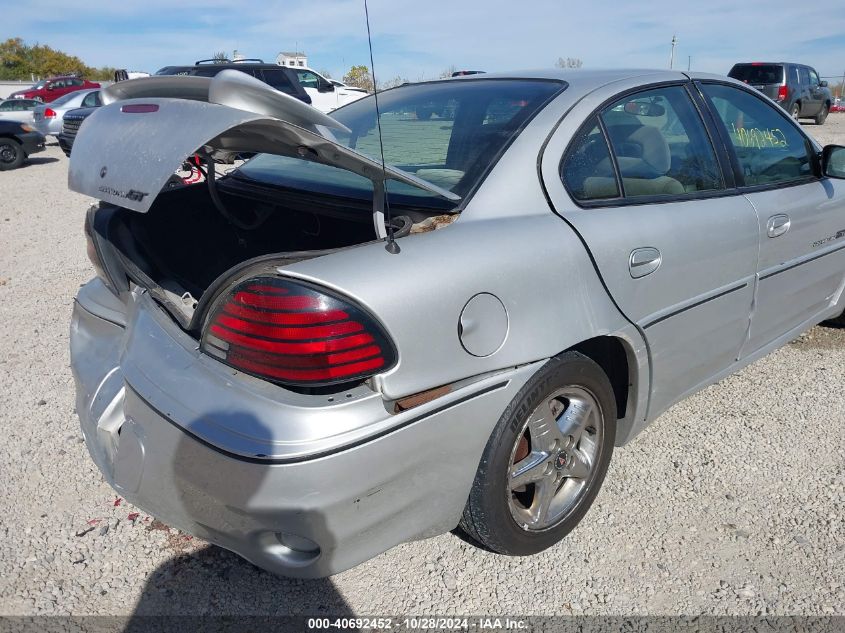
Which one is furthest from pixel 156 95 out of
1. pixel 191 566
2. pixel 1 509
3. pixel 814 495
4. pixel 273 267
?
pixel 814 495

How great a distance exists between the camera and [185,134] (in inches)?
66.3

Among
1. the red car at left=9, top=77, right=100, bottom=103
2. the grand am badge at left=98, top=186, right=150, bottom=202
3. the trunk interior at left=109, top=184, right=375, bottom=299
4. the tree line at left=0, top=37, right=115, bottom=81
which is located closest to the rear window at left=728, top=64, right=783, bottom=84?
the trunk interior at left=109, top=184, right=375, bottom=299

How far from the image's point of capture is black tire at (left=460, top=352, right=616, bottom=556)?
80.7 inches

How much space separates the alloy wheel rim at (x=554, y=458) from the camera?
88.4 inches

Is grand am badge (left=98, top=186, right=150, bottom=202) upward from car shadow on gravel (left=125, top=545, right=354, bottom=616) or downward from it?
upward

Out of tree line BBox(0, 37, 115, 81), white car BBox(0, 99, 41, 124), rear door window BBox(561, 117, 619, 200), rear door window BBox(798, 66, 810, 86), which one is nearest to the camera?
rear door window BBox(561, 117, 619, 200)

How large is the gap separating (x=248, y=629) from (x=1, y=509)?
124 cm

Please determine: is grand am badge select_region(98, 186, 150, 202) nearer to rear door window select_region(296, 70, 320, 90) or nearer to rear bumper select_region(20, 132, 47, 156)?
rear bumper select_region(20, 132, 47, 156)

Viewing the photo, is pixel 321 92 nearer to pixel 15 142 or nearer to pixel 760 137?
pixel 15 142

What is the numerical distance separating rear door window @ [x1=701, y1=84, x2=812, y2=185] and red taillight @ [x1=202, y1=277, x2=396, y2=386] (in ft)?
6.87

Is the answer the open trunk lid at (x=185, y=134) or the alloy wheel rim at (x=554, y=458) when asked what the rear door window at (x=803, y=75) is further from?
the open trunk lid at (x=185, y=134)

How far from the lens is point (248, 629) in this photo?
83.2 inches

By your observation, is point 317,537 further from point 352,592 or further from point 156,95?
point 156,95

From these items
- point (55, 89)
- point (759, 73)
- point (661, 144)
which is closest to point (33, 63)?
point (55, 89)
